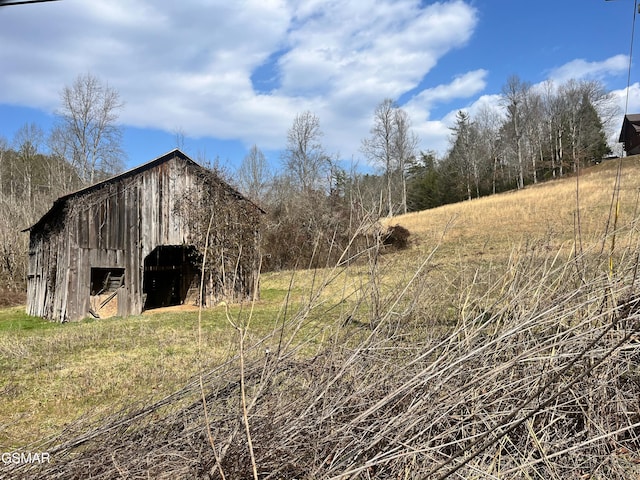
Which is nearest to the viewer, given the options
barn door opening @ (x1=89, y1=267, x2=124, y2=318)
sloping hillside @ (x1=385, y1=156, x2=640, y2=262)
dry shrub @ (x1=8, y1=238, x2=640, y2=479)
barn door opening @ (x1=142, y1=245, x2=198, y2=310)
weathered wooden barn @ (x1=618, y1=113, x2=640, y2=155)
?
dry shrub @ (x1=8, y1=238, x2=640, y2=479)

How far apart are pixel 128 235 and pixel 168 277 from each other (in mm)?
4175

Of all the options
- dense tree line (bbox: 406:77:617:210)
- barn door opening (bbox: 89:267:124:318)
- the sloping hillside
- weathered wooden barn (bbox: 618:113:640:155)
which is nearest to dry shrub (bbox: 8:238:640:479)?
weathered wooden barn (bbox: 618:113:640:155)

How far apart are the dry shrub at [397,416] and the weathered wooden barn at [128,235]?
10257 millimetres

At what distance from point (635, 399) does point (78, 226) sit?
1429 cm

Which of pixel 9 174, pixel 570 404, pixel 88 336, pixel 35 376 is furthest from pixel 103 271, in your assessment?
pixel 9 174

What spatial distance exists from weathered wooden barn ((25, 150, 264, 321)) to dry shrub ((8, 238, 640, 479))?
404 inches

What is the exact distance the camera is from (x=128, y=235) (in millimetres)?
13992

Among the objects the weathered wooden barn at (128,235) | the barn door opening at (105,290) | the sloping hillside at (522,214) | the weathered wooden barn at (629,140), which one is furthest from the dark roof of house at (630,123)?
the barn door opening at (105,290)

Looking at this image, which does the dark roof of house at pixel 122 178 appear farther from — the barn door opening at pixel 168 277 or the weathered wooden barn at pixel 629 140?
the weathered wooden barn at pixel 629 140

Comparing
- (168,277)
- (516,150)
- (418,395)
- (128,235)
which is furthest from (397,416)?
(516,150)

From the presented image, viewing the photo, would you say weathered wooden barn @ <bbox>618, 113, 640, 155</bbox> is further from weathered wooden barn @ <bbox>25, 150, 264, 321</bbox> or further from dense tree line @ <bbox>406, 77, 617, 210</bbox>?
dense tree line @ <bbox>406, 77, 617, 210</bbox>

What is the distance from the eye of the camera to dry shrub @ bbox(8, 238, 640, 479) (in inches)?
73.7

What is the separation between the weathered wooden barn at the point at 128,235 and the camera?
13.2 metres

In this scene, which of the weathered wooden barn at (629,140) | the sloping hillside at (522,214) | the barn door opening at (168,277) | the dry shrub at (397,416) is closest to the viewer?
the dry shrub at (397,416)
